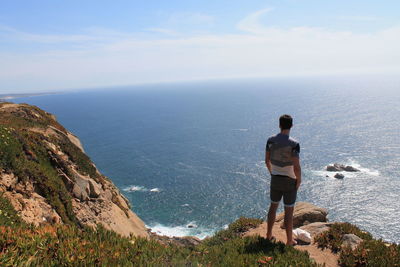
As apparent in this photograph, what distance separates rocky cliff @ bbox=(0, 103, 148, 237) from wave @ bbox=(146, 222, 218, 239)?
29.0m

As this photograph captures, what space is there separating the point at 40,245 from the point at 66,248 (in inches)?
23.2

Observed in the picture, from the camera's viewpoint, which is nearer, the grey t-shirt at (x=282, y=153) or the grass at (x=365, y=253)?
the grass at (x=365, y=253)

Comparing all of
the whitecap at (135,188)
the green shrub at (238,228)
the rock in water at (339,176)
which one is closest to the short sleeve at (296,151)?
the green shrub at (238,228)

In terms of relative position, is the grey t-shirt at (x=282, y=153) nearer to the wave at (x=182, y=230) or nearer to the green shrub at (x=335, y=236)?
the green shrub at (x=335, y=236)

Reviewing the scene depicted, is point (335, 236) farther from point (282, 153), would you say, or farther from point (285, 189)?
point (282, 153)

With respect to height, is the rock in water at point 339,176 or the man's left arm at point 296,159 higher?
the man's left arm at point 296,159

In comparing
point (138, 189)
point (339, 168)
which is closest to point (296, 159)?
point (138, 189)

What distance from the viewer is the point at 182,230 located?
50656 mm

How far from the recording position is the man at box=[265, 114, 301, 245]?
8.37m

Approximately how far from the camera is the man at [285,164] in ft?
27.5

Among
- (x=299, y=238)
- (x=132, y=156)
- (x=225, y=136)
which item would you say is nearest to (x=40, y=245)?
(x=299, y=238)

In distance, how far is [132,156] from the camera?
92562mm

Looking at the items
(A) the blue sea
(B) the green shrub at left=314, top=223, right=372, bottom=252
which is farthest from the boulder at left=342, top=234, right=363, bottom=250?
(A) the blue sea

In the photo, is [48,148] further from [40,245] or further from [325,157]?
[325,157]
